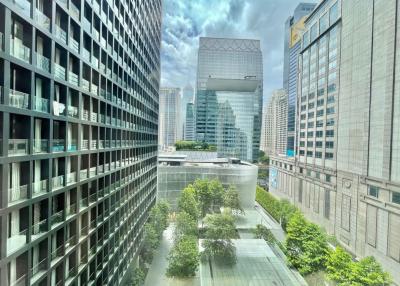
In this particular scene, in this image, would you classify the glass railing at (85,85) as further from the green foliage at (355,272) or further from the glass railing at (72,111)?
the green foliage at (355,272)

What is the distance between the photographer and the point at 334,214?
27.8 meters

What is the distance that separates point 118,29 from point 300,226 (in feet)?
65.8

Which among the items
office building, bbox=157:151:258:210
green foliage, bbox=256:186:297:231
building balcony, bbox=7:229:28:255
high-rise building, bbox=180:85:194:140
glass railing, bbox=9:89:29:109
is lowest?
green foliage, bbox=256:186:297:231

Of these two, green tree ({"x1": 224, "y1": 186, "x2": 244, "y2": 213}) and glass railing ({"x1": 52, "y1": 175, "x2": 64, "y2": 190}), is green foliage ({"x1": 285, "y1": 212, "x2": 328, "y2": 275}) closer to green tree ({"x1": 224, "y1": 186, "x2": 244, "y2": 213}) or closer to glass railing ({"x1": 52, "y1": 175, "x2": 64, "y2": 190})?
Answer: green tree ({"x1": 224, "y1": 186, "x2": 244, "y2": 213})

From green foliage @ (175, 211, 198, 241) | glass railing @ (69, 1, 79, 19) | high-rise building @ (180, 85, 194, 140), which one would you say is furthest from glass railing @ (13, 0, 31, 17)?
high-rise building @ (180, 85, 194, 140)

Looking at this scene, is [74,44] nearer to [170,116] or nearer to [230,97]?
[230,97]

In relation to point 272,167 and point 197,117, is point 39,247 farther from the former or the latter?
point 197,117

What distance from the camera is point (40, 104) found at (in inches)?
310

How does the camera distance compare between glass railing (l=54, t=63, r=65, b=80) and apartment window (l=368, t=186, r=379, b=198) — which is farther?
apartment window (l=368, t=186, r=379, b=198)

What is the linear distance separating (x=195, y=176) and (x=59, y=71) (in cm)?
2731

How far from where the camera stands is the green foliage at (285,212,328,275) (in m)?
17.7

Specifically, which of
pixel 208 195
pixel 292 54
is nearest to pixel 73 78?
pixel 208 195

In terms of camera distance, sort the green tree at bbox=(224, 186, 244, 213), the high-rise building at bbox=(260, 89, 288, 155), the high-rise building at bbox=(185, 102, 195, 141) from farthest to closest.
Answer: the high-rise building at bbox=(185, 102, 195, 141)
the high-rise building at bbox=(260, 89, 288, 155)
the green tree at bbox=(224, 186, 244, 213)

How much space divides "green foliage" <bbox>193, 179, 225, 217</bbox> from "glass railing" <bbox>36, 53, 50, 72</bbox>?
2385cm
